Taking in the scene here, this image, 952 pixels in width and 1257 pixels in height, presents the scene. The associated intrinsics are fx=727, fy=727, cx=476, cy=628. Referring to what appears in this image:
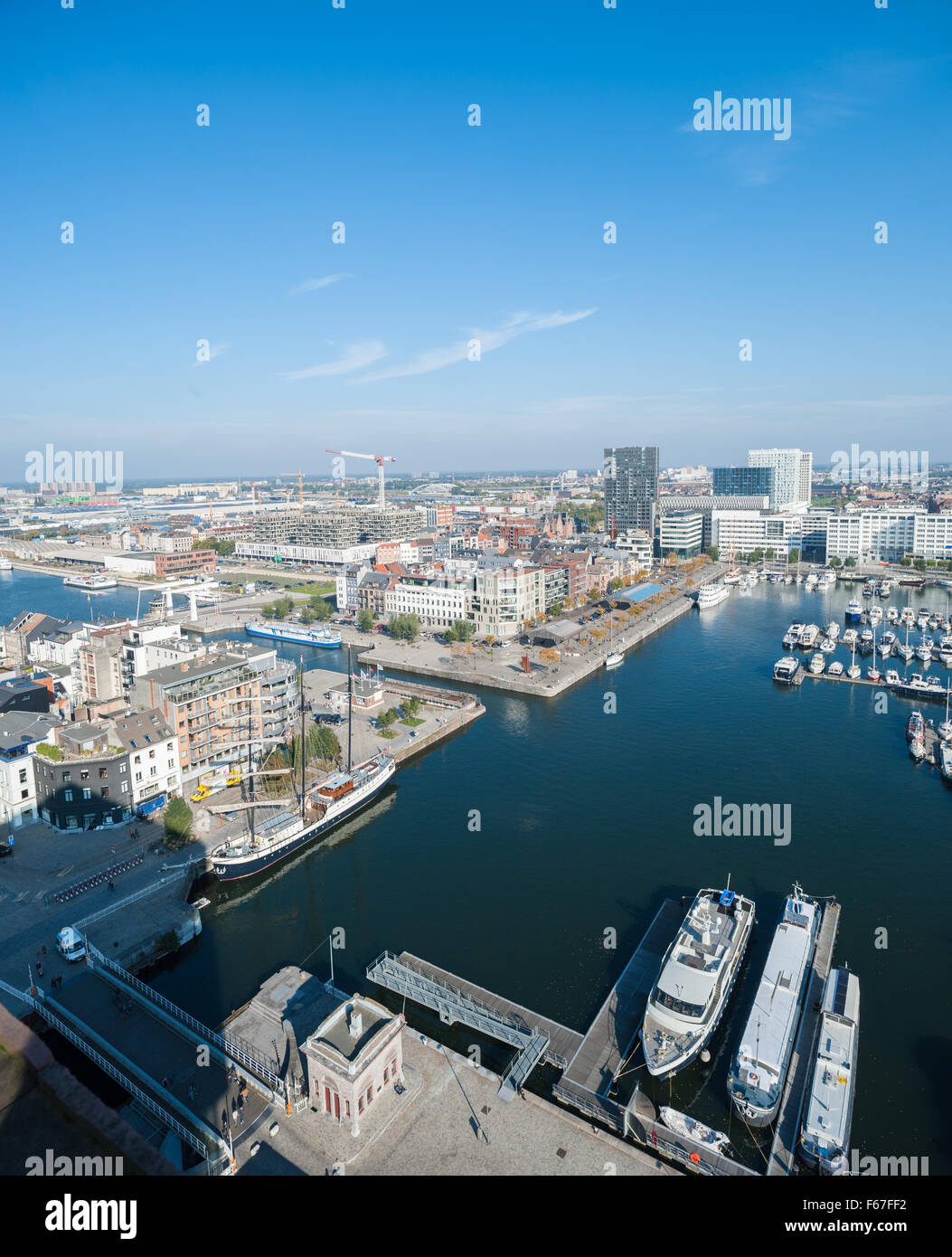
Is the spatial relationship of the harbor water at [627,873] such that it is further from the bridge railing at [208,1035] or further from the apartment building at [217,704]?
the apartment building at [217,704]

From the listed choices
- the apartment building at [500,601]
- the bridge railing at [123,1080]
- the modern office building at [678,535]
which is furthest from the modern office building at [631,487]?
the bridge railing at [123,1080]

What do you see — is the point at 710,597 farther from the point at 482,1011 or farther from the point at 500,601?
the point at 482,1011

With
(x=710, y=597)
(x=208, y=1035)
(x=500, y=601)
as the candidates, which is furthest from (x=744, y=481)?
(x=208, y=1035)

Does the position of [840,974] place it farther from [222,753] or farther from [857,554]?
[857,554]

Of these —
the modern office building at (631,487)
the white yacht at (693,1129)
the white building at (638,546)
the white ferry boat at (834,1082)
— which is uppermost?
the modern office building at (631,487)

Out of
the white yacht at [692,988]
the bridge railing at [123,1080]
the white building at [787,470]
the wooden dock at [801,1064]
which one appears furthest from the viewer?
the white building at [787,470]

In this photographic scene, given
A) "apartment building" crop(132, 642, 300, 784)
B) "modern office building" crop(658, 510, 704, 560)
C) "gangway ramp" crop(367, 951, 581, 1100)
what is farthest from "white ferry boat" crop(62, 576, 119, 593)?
"gangway ramp" crop(367, 951, 581, 1100)
